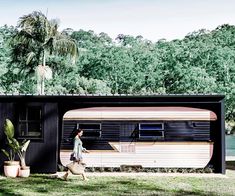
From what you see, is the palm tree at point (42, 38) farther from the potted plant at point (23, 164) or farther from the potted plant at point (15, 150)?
→ the potted plant at point (23, 164)

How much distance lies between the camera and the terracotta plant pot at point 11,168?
15.7 meters

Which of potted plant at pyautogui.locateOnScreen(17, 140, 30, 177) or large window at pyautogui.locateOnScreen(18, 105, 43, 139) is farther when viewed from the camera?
large window at pyautogui.locateOnScreen(18, 105, 43, 139)

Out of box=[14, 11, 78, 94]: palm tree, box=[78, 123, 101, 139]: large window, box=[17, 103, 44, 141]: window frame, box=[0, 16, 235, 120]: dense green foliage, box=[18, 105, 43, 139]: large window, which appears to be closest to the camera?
box=[17, 103, 44, 141]: window frame

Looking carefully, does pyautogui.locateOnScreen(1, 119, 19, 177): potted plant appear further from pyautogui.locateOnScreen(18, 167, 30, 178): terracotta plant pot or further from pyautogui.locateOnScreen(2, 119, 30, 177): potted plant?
pyautogui.locateOnScreen(18, 167, 30, 178): terracotta plant pot

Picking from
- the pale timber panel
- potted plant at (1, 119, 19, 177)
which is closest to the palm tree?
the pale timber panel

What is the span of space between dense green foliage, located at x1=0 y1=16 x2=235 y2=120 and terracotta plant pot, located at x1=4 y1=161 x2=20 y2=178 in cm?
2608

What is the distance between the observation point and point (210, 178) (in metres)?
15.5

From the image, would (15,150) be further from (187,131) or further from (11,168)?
(187,131)

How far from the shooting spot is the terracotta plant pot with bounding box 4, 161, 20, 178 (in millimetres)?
15719

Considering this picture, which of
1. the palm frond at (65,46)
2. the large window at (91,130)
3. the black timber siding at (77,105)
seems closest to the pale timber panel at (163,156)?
the black timber siding at (77,105)

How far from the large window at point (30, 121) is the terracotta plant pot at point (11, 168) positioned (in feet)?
5.24

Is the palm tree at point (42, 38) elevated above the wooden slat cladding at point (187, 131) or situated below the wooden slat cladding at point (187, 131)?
above

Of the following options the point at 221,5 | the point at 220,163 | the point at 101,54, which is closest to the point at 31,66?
the point at 101,54

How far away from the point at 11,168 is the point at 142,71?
35.5 meters
